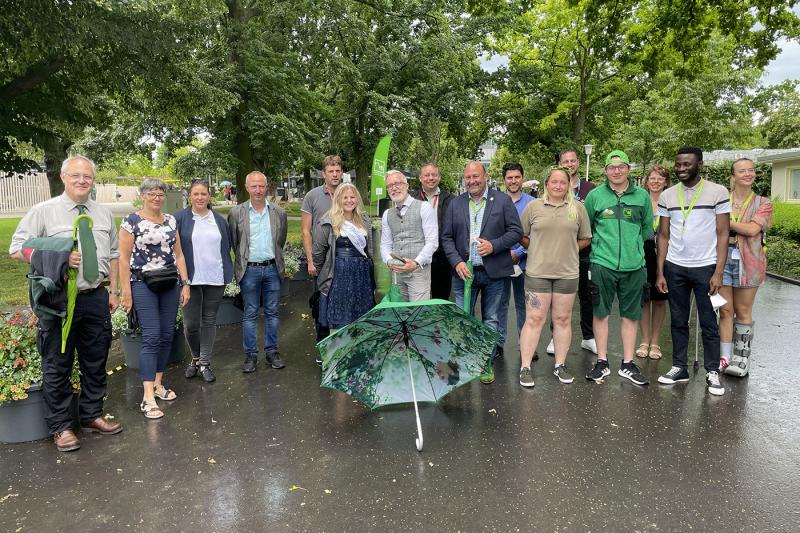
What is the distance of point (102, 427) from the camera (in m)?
3.77

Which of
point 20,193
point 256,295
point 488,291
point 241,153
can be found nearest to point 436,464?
point 488,291

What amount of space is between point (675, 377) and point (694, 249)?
1.17 meters

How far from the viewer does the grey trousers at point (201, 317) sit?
4.70 m

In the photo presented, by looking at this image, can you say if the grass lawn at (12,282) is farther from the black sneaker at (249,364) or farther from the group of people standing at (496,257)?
the group of people standing at (496,257)

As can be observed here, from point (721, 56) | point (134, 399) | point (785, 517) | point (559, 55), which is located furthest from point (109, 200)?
point (785, 517)

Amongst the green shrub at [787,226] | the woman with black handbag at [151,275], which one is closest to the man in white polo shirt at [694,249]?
the woman with black handbag at [151,275]

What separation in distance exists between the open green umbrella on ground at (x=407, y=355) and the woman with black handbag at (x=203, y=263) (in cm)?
175

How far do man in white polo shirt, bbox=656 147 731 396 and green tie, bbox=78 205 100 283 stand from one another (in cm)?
462

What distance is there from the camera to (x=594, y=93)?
90.5 ft

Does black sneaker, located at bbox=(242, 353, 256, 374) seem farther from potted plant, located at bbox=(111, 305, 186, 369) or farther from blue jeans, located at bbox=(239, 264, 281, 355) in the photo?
potted plant, located at bbox=(111, 305, 186, 369)

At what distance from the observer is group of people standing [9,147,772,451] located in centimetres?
425

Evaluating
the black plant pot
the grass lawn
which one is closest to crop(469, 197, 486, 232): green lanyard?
the black plant pot

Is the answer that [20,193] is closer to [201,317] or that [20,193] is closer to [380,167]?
[380,167]

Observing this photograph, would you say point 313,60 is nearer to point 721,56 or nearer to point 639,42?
point 639,42
